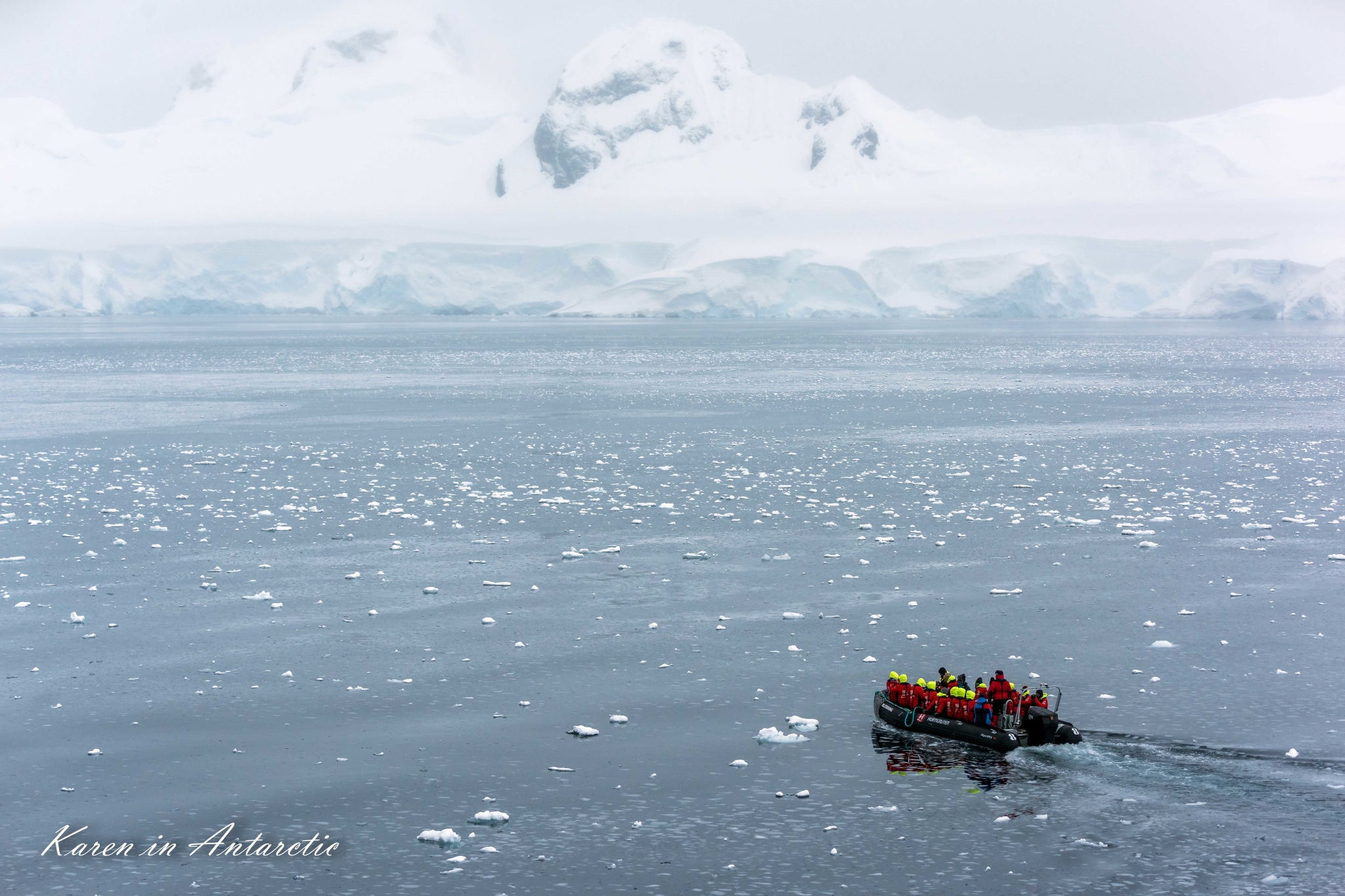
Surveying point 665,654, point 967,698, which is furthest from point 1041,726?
point 665,654

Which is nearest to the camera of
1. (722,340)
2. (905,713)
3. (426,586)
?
(905,713)

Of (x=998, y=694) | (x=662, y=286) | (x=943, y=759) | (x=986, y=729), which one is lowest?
(x=943, y=759)

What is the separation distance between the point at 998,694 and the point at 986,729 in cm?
43

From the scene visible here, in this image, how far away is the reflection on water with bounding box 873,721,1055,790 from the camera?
14352mm

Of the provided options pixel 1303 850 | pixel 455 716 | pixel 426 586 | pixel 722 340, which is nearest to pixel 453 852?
pixel 455 716

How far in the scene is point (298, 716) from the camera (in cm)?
1573

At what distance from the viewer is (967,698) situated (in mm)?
15531

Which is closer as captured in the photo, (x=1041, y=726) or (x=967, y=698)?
(x=1041, y=726)

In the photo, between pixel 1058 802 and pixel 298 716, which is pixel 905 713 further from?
pixel 298 716

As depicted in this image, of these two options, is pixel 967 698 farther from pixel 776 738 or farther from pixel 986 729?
pixel 776 738

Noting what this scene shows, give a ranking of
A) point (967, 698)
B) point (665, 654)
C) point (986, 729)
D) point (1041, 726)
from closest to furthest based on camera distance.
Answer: point (1041, 726) → point (986, 729) → point (967, 698) → point (665, 654)

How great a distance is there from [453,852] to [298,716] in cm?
431

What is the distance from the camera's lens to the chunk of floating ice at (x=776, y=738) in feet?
48.9

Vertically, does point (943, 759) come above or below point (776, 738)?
below
